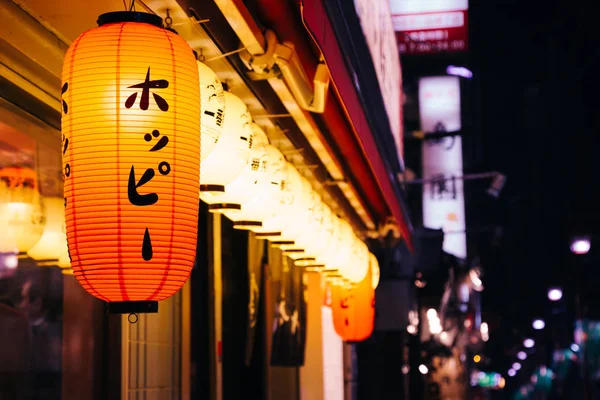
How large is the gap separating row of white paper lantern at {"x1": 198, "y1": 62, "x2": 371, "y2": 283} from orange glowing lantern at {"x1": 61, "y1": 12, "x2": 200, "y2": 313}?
915 mm

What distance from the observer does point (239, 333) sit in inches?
443

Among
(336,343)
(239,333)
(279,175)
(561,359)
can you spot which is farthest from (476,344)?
(279,175)

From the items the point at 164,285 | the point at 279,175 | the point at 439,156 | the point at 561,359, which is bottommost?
the point at 561,359

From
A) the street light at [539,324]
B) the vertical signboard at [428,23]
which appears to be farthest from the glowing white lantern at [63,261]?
the street light at [539,324]

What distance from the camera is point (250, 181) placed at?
660 cm

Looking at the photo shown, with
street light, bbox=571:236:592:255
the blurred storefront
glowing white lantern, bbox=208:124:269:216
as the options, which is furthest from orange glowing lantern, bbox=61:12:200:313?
street light, bbox=571:236:592:255

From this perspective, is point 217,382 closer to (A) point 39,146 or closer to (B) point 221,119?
(A) point 39,146

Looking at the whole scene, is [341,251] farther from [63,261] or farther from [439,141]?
[439,141]

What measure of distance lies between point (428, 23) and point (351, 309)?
11609 millimetres

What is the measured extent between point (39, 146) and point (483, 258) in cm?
5433

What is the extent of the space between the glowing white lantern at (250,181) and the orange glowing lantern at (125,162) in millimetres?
2036

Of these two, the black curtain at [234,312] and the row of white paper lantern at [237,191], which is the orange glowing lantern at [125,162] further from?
the black curtain at [234,312]

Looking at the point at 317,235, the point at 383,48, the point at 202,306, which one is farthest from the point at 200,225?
the point at 383,48

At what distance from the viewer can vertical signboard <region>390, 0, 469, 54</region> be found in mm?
22094
